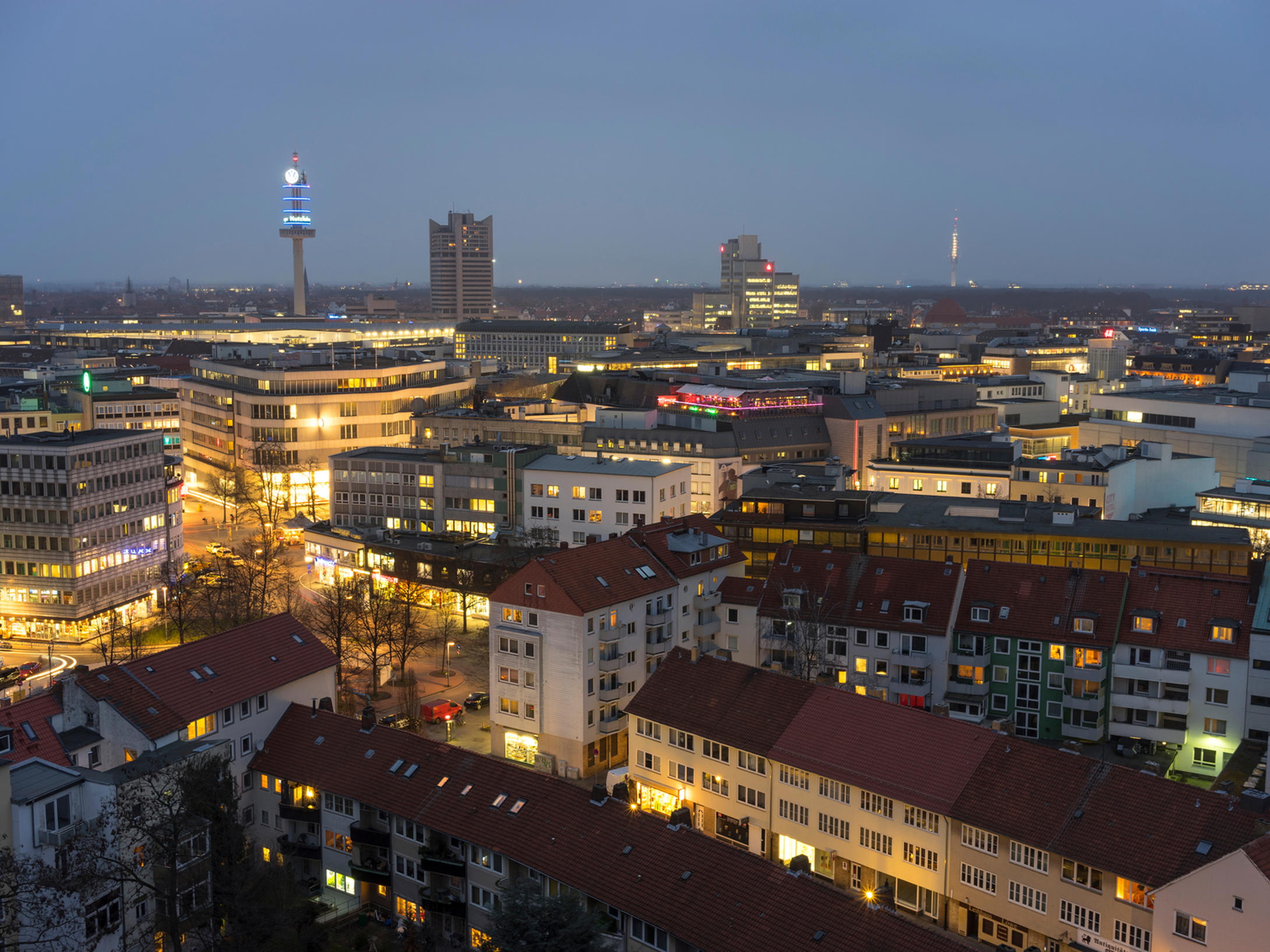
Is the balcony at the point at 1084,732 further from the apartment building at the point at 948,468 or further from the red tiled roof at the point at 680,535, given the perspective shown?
the apartment building at the point at 948,468

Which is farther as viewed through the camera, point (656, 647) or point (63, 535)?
point (63, 535)

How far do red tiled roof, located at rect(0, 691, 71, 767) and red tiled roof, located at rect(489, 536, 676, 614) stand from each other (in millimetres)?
20407

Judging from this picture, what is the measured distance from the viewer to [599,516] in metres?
88.8

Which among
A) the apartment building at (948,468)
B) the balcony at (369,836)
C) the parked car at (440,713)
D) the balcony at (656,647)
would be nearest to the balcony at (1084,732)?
the balcony at (656,647)

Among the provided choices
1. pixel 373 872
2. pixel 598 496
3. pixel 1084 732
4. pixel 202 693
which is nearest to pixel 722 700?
pixel 373 872

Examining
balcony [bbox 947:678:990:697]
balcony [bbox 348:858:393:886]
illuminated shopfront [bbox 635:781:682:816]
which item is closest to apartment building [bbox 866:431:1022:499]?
balcony [bbox 947:678:990:697]

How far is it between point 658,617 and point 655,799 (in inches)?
431

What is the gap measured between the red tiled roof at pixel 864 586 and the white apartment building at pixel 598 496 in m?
24.4

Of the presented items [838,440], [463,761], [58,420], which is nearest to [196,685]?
[463,761]

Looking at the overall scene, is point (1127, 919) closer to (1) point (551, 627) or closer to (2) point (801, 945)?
(2) point (801, 945)

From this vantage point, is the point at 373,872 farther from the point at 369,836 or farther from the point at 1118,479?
the point at 1118,479

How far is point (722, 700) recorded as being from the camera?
48438mm

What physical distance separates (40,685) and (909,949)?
173 ft

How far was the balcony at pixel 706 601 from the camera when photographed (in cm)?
6259
